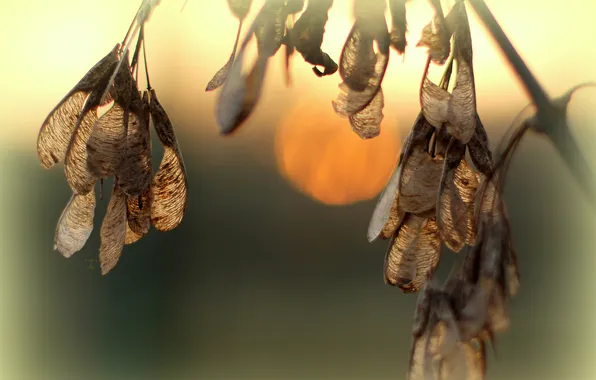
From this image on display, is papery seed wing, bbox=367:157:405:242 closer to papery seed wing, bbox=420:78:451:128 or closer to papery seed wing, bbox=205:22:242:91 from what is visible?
papery seed wing, bbox=420:78:451:128

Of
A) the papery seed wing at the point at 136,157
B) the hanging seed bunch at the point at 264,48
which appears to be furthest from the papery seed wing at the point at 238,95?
the papery seed wing at the point at 136,157

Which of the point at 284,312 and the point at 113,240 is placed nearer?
the point at 113,240

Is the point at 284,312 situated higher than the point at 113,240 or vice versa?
the point at 113,240

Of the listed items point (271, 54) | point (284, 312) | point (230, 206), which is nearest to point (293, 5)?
point (271, 54)

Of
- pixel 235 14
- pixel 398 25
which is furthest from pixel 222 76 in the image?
pixel 398 25

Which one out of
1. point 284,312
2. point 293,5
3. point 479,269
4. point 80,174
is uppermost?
point 293,5

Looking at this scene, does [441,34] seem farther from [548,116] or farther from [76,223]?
[76,223]

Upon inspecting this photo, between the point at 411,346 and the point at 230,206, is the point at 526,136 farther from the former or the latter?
the point at 230,206
